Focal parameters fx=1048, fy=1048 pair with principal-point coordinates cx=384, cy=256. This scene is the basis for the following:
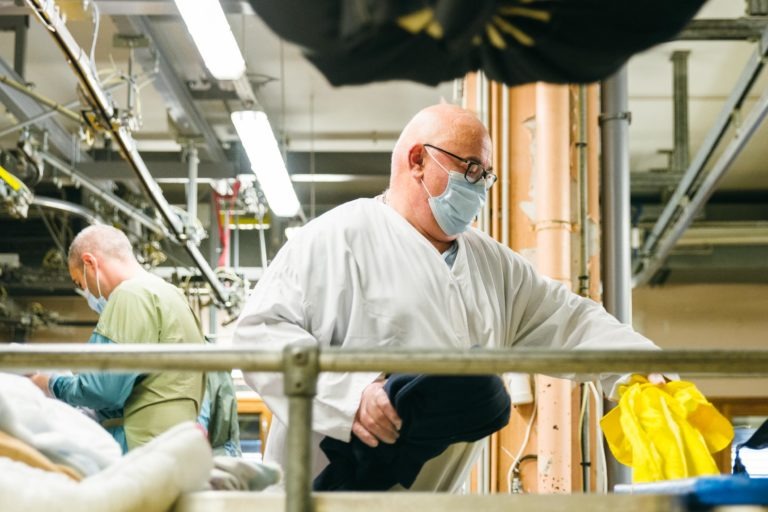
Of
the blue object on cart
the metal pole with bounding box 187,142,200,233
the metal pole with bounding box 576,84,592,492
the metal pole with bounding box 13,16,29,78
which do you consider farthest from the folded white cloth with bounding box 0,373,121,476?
the metal pole with bounding box 187,142,200,233

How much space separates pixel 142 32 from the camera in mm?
7051

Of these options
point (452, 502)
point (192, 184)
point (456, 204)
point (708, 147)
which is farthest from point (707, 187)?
point (452, 502)

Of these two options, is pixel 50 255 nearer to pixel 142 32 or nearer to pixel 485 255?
pixel 142 32

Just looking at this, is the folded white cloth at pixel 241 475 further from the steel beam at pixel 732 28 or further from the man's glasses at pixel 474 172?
the steel beam at pixel 732 28

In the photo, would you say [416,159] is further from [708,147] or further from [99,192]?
[99,192]

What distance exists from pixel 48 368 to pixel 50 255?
922 centimetres

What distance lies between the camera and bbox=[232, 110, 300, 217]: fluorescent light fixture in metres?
6.01

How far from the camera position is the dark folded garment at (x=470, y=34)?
140 cm

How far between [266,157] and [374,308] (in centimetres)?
403

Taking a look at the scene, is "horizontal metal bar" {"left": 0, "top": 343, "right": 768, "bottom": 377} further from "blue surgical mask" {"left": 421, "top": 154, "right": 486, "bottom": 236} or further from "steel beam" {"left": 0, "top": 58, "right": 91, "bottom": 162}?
"steel beam" {"left": 0, "top": 58, "right": 91, "bottom": 162}

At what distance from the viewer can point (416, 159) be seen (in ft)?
10.1

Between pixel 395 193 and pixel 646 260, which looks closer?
pixel 395 193

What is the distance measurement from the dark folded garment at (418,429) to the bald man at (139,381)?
145cm

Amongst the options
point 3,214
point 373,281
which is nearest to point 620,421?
point 373,281
